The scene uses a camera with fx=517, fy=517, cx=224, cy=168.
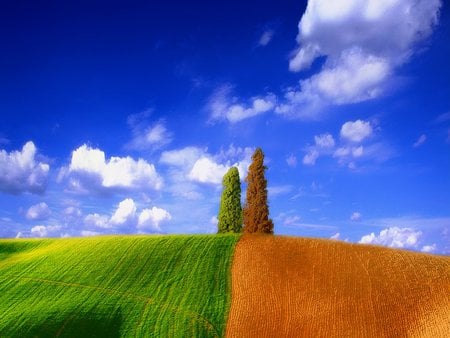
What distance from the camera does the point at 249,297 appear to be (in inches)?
1474

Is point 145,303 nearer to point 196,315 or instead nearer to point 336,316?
point 196,315

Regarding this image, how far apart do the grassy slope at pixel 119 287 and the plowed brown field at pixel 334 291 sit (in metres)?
2.06

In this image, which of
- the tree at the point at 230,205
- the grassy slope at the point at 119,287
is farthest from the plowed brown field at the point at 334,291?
the tree at the point at 230,205

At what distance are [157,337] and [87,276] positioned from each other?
9.50 meters

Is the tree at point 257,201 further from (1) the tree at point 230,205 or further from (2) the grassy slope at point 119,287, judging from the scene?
(2) the grassy slope at point 119,287

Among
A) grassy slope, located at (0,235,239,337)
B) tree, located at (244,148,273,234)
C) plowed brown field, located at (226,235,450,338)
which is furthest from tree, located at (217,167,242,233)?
plowed brown field, located at (226,235,450,338)

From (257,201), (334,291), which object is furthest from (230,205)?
(334,291)

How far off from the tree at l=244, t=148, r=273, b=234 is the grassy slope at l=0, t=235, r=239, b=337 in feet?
9.48

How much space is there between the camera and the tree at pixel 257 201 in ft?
155

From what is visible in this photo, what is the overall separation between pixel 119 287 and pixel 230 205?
1419 centimetres

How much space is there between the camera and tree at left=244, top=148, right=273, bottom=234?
47312mm

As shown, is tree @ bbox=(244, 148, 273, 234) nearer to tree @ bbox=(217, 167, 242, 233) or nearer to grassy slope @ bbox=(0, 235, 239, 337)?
tree @ bbox=(217, 167, 242, 233)

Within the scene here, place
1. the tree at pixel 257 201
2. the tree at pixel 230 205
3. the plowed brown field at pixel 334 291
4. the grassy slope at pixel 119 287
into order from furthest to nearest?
the tree at pixel 230 205 → the tree at pixel 257 201 → the plowed brown field at pixel 334 291 → the grassy slope at pixel 119 287

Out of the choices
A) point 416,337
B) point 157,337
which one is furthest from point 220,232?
Answer: point 416,337
